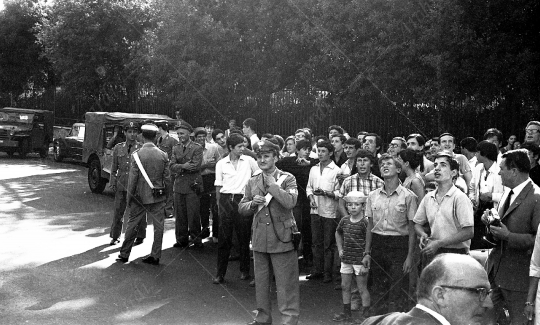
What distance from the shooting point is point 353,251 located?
808 cm

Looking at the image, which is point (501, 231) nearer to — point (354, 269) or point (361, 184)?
point (354, 269)

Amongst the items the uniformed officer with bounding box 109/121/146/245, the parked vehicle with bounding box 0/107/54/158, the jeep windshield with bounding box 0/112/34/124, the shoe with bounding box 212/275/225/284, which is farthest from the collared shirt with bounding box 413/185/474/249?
the jeep windshield with bounding box 0/112/34/124

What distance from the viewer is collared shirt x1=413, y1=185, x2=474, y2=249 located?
6.90 meters

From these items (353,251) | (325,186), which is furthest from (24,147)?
(353,251)

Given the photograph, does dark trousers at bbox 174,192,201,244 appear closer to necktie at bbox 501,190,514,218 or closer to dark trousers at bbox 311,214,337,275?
dark trousers at bbox 311,214,337,275

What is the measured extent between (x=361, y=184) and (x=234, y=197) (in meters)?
2.06

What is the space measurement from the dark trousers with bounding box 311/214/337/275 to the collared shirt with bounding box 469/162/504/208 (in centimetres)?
185

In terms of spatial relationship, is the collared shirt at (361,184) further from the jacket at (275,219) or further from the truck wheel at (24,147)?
the truck wheel at (24,147)

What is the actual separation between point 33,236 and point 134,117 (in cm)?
679

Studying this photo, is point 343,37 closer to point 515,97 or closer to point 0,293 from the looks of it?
point 515,97

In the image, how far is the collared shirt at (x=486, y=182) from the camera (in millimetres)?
8641

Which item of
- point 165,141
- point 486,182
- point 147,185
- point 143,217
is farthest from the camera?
point 165,141

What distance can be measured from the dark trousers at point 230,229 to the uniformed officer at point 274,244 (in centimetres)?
178

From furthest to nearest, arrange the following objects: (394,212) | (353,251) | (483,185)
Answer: (483,185), (353,251), (394,212)
